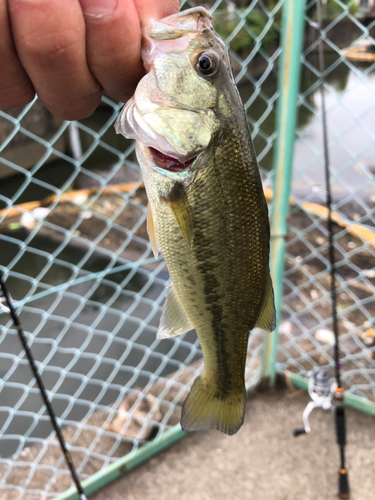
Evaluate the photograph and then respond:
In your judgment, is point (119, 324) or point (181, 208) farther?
point (119, 324)

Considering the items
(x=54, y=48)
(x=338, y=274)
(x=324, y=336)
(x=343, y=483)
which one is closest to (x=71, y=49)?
(x=54, y=48)

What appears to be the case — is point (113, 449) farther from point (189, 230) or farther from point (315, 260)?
point (315, 260)

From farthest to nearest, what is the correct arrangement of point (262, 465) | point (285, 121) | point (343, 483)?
1. point (262, 465)
2. point (343, 483)
3. point (285, 121)

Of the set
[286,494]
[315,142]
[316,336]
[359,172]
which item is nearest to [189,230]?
[286,494]

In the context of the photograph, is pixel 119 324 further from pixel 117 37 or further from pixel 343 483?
pixel 117 37

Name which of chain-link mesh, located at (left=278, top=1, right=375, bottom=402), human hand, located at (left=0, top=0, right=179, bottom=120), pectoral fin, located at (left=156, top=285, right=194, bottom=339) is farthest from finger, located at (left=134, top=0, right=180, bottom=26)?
chain-link mesh, located at (left=278, top=1, right=375, bottom=402)

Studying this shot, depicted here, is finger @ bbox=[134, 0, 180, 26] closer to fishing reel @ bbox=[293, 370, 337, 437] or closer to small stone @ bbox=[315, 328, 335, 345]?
fishing reel @ bbox=[293, 370, 337, 437]

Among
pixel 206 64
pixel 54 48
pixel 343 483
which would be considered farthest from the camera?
pixel 343 483
